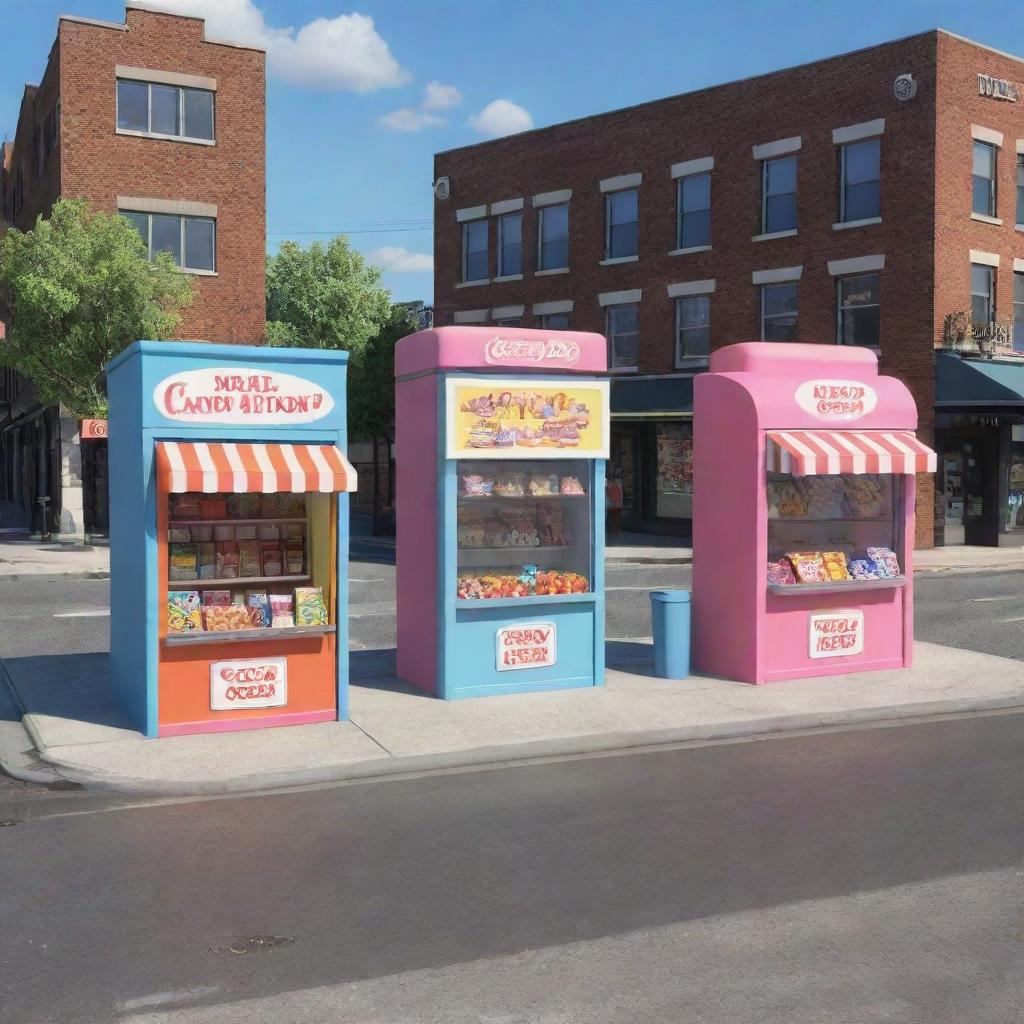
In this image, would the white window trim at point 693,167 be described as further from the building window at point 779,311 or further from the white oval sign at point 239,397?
the white oval sign at point 239,397

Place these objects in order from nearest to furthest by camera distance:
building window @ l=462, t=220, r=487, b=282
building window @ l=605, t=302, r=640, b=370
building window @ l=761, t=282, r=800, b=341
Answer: building window @ l=761, t=282, r=800, b=341, building window @ l=605, t=302, r=640, b=370, building window @ l=462, t=220, r=487, b=282

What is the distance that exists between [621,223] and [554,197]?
2479 mm

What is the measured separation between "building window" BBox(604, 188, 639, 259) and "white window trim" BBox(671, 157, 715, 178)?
5.27 feet

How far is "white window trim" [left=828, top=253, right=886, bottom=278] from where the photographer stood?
2908cm

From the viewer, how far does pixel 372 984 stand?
564 centimetres

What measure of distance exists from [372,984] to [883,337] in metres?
26.2

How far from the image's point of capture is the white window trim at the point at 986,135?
28719 millimetres

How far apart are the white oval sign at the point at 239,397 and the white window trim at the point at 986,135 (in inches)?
914

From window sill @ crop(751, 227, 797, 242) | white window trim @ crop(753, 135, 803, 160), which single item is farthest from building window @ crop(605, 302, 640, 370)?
white window trim @ crop(753, 135, 803, 160)

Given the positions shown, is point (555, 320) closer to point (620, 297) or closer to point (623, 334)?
point (623, 334)

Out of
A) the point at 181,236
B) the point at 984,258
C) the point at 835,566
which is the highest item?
the point at 181,236

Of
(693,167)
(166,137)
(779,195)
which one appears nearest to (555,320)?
(693,167)

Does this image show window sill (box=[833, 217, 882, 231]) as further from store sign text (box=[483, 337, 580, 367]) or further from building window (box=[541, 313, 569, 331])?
store sign text (box=[483, 337, 580, 367])

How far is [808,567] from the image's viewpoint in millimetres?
13109
